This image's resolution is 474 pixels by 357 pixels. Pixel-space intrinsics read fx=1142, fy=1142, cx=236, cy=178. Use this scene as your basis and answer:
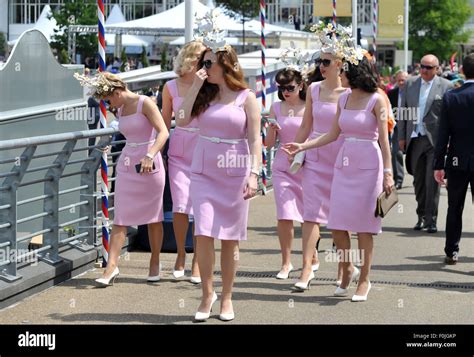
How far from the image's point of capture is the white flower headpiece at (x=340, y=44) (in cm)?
848

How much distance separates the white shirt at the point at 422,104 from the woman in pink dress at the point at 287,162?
11.3ft

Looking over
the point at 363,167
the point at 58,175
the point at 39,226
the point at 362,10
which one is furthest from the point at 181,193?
the point at 362,10

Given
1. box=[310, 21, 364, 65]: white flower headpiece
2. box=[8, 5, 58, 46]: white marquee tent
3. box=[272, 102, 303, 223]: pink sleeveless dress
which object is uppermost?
box=[8, 5, 58, 46]: white marquee tent

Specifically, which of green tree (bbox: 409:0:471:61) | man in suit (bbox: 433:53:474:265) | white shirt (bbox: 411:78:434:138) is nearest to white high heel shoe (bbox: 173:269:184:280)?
man in suit (bbox: 433:53:474:265)

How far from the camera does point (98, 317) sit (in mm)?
7582

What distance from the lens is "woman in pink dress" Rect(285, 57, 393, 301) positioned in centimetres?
833

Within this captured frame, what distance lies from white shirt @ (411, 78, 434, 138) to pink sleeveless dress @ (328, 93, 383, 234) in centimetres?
441

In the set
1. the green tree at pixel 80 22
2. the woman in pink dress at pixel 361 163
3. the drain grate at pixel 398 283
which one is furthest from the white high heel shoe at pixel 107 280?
the green tree at pixel 80 22

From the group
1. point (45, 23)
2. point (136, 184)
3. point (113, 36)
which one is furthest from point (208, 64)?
point (113, 36)

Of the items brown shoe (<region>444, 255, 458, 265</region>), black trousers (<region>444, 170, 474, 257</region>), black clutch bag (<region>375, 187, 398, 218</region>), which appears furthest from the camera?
brown shoe (<region>444, 255, 458, 265</region>)

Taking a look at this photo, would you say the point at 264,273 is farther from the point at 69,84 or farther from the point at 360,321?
the point at 69,84

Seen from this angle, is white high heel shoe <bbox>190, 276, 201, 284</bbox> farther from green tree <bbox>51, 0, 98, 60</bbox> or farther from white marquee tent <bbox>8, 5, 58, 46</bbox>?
green tree <bbox>51, 0, 98, 60</bbox>
